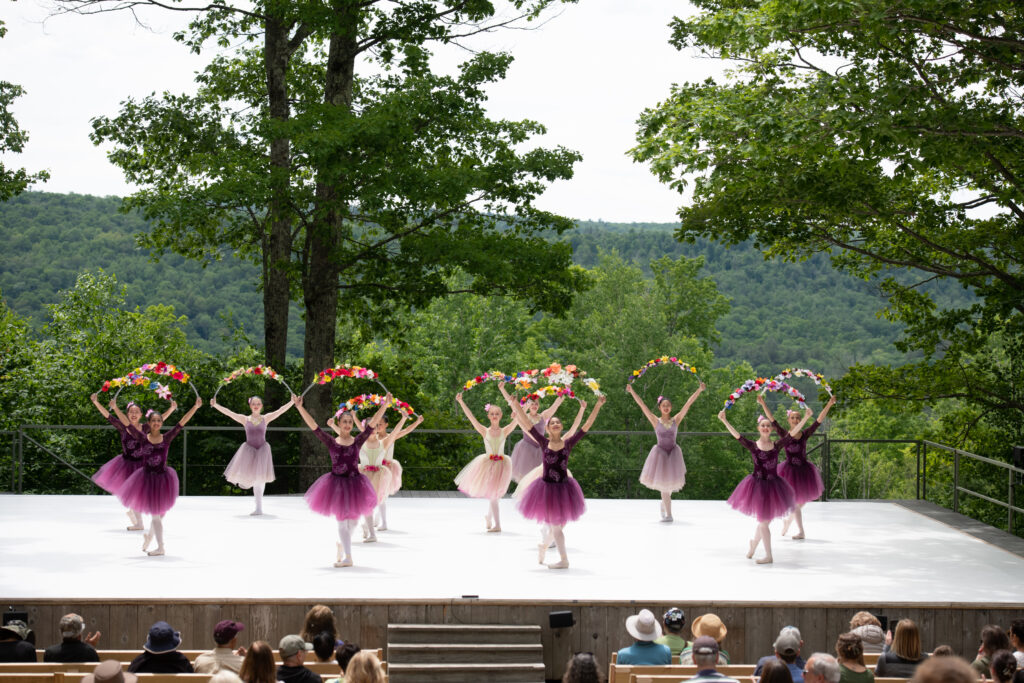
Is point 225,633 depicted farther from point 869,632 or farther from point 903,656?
point 903,656

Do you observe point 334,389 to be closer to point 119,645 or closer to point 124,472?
point 124,472

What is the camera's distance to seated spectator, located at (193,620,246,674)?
7.52 m

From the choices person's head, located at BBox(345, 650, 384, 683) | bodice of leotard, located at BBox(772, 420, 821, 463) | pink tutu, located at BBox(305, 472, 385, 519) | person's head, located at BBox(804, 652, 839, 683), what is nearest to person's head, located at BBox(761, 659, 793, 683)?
person's head, located at BBox(804, 652, 839, 683)

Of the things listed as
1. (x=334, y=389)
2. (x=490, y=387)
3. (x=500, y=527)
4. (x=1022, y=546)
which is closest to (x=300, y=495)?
(x=500, y=527)

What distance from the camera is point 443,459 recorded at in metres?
26.8

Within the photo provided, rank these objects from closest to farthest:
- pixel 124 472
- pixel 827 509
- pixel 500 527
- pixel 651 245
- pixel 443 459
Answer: pixel 124 472 → pixel 500 527 → pixel 827 509 → pixel 443 459 → pixel 651 245

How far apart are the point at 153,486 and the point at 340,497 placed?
2150mm

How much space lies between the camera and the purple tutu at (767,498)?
469 inches

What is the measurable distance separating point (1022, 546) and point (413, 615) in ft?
24.1

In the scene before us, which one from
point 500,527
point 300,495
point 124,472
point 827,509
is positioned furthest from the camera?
point 300,495

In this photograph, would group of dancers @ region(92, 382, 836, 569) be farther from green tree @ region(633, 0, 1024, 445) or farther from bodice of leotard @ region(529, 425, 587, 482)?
green tree @ region(633, 0, 1024, 445)

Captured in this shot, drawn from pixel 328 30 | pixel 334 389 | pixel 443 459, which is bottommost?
pixel 443 459

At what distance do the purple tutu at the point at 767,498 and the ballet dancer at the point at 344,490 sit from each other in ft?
12.2

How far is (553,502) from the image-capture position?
449 inches
